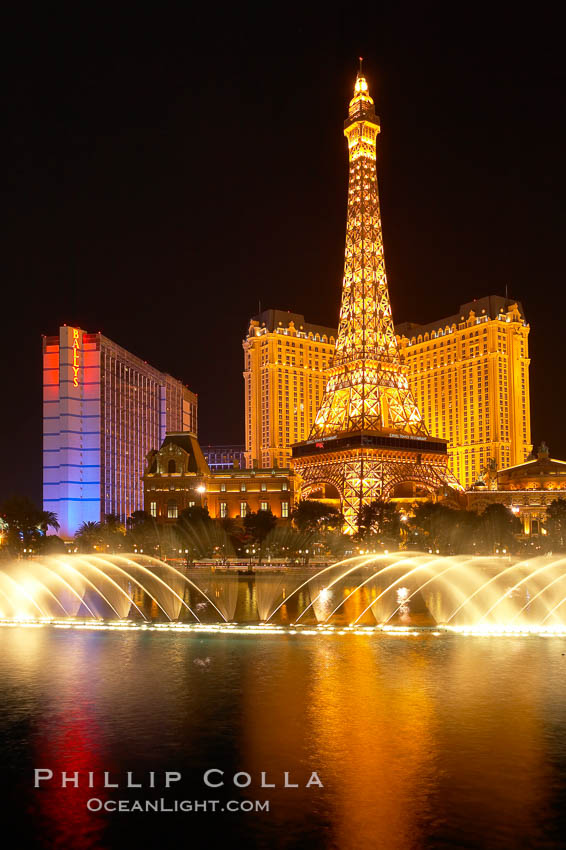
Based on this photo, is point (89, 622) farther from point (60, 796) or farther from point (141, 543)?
point (141, 543)

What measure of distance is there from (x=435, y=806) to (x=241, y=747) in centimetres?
472

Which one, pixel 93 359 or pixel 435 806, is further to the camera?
pixel 93 359

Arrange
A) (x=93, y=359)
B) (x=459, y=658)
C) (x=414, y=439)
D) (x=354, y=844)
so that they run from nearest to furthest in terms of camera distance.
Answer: (x=354, y=844)
(x=459, y=658)
(x=414, y=439)
(x=93, y=359)

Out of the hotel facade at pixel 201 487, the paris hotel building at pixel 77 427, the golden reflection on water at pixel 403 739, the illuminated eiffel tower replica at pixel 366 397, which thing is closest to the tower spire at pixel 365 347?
the illuminated eiffel tower replica at pixel 366 397

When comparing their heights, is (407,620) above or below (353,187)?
below

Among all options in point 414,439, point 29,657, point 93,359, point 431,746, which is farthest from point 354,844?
point 93,359

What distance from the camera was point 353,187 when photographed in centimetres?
15075

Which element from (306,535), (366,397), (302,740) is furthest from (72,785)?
(366,397)

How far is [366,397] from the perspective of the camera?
469 ft

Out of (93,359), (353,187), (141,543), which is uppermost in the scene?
(353,187)

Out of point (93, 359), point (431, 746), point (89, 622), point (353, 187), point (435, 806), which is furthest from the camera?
point (93, 359)

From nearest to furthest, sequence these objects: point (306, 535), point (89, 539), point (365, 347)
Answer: point (306, 535)
point (89, 539)
point (365, 347)

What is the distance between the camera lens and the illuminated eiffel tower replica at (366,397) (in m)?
137

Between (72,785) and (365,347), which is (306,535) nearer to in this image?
(365,347)
